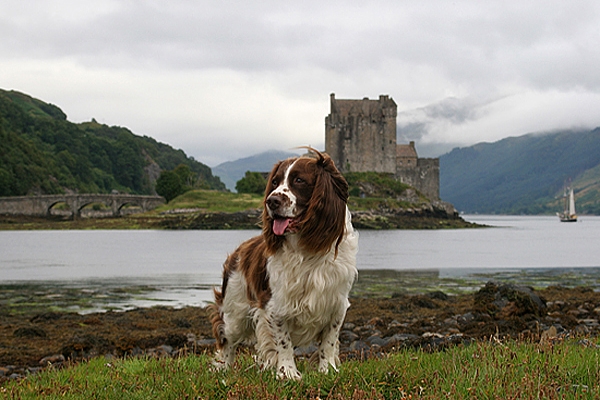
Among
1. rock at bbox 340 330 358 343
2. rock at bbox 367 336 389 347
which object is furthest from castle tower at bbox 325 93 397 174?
rock at bbox 367 336 389 347

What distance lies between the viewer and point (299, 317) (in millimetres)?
5793

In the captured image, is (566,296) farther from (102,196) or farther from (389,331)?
(102,196)

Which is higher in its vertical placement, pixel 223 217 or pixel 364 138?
pixel 364 138

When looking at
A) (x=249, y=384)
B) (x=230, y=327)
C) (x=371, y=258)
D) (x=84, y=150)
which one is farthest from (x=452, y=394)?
(x=84, y=150)

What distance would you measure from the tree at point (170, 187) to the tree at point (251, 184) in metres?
13.3

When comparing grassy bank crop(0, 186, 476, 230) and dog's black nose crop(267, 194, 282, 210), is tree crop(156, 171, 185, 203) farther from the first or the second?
dog's black nose crop(267, 194, 282, 210)

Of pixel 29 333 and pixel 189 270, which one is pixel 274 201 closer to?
pixel 29 333

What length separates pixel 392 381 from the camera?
17.2ft

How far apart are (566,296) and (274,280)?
54.0 feet

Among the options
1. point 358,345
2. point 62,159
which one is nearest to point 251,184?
point 62,159

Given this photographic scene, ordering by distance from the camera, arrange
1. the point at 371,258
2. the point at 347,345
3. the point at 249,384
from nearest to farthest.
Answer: the point at 249,384
the point at 347,345
the point at 371,258

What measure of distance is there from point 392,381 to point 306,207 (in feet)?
5.23

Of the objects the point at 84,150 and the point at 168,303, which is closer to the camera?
the point at 168,303

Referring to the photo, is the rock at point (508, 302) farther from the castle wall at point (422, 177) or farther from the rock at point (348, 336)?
the castle wall at point (422, 177)
